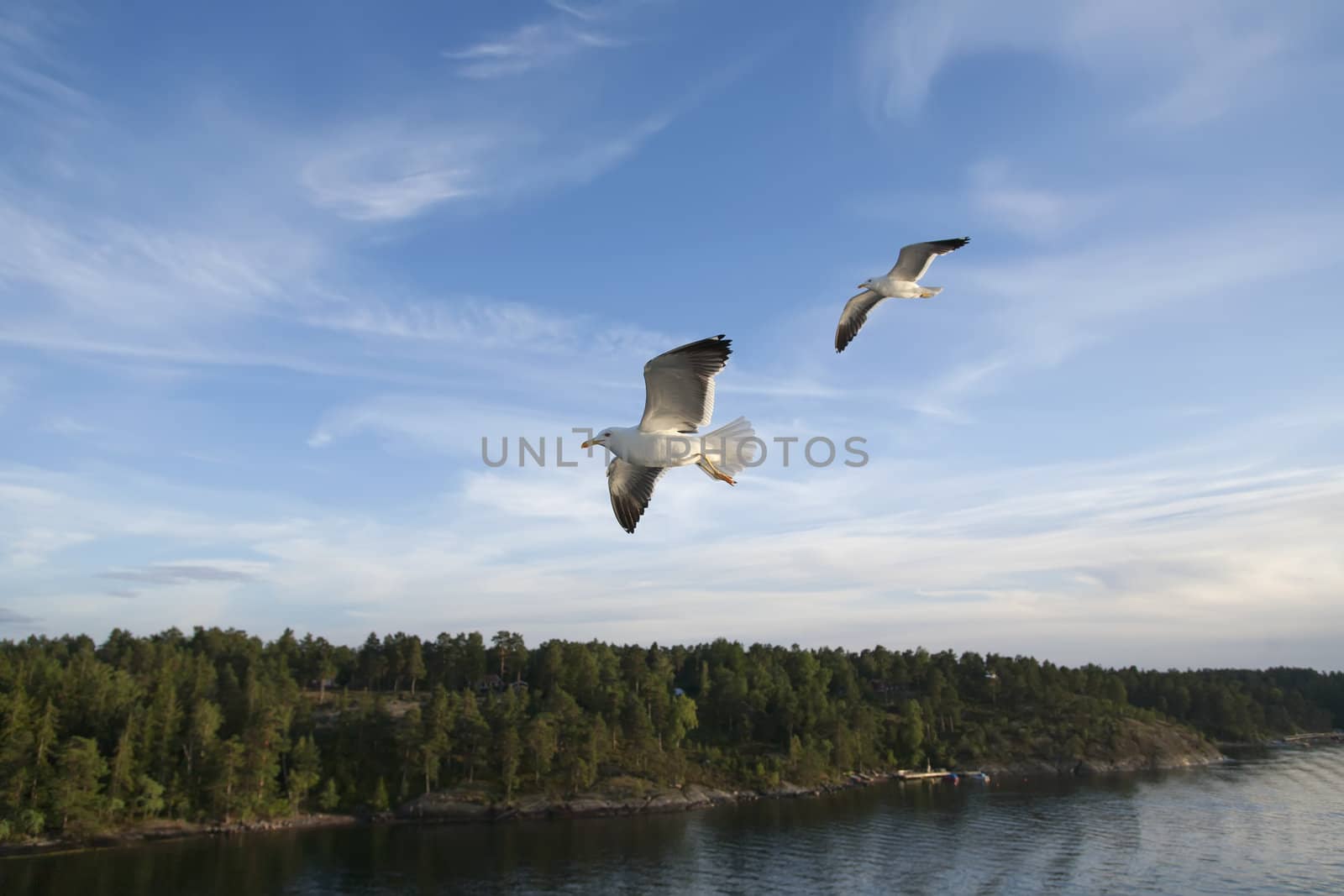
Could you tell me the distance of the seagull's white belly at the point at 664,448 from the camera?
40.2 ft

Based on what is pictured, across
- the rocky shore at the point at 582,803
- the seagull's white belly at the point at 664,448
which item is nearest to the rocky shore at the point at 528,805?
the rocky shore at the point at 582,803

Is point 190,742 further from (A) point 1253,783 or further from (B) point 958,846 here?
(A) point 1253,783

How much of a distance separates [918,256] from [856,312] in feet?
5.45

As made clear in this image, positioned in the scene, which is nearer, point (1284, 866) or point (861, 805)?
point (1284, 866)

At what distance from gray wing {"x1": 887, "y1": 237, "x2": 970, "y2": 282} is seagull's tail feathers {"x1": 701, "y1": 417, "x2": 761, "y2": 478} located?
811 centimetres

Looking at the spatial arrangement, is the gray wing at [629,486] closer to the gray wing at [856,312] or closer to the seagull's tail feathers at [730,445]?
the seagull's tail feathers at [730,445]

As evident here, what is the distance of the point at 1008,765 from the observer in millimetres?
104312

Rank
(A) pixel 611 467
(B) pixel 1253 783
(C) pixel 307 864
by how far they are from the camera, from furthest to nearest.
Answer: (B) pixel 1253 783 < (C) pixel 307 864 < (A) pixel 611 467

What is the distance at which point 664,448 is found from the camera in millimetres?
12336

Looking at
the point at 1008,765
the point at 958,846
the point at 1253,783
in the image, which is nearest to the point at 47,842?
the point at 958,846

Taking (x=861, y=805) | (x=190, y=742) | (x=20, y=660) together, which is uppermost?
(x=20, y=660)

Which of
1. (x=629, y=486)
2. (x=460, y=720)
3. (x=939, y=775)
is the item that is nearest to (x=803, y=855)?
(x=460, y=720)

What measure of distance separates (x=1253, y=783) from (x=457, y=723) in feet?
247

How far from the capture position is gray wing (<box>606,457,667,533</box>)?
1387cm
